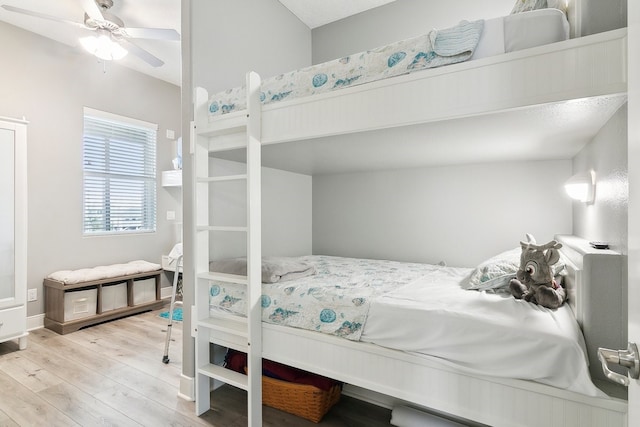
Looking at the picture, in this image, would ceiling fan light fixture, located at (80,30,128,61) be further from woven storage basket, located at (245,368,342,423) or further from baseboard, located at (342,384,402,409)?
baseboard, located at (342,384,402,409)

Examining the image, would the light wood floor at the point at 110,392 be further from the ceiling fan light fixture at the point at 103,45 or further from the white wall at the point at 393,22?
the white wall at the point at 393,22

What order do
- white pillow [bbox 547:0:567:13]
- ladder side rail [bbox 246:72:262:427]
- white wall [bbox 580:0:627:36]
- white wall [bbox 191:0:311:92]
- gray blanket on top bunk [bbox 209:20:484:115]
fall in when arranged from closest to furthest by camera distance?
white wall [bbox 580:0:627:36] → gray blanket on top bunk [bbox 209:20:484:115] → white pillow [bbox 547:0:567:13] → ladder side rail [bbox 246:72:262:427] → white wall [bbox 191:0:311:92]

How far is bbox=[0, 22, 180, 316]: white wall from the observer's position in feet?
10.8

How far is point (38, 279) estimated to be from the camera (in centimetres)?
341

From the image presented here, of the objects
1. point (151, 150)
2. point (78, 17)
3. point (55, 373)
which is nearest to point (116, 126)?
point (151, 150)

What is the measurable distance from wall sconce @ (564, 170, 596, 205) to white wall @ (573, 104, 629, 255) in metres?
0.04

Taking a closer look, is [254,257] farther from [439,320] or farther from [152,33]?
[152,33]

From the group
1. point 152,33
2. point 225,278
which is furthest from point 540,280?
point 152,33

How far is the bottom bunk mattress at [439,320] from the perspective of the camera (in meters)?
1.10

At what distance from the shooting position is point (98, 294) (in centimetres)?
350

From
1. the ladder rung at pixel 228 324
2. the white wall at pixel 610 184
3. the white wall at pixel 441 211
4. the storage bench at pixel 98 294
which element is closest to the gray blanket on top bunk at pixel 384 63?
A: the white wall at pixel 610 184

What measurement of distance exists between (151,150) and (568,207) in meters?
4.61

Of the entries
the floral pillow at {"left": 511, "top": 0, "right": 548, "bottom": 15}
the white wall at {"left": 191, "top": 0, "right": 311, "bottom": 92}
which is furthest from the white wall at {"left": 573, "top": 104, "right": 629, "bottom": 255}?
the white wall at {"left": 191, "top": 0, "right": 311, "bottom": 92}

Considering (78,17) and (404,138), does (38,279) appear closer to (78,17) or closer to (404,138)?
(78,17)
